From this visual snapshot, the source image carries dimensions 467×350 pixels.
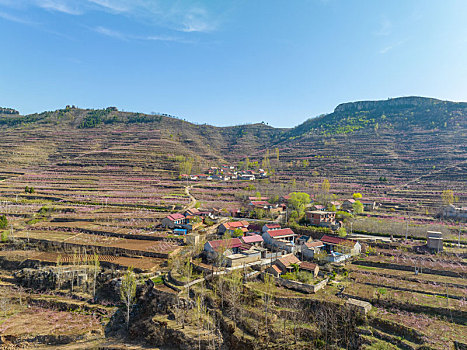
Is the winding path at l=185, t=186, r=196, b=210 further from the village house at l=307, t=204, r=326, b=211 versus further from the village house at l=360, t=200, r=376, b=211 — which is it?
the village house at l=360, t=200, r=376, b=211

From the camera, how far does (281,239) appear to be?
4097 cm

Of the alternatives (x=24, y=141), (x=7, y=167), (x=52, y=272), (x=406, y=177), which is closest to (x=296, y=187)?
(x=406, y=177)

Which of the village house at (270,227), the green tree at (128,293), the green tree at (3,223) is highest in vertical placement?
the green tree at (3,223)

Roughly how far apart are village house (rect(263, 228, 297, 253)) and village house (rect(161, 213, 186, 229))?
15.6 metres

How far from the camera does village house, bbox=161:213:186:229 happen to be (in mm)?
46031

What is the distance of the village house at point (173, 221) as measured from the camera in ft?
151

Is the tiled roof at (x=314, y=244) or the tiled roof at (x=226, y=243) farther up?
the tiled roof at (x=226, y=243)

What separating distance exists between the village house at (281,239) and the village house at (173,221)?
15.6 metres

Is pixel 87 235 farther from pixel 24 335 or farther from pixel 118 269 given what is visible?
pixel 24 335

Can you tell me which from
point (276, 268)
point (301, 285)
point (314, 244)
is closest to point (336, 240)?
point (314, 244)

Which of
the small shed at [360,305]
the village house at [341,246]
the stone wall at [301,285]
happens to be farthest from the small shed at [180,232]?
the small shed at [360,305]

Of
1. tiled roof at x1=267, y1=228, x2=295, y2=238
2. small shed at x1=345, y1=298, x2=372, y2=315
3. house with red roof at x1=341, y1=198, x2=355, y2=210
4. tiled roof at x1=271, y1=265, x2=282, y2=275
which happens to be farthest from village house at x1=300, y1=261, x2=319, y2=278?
house with red roof at x1=341, y1=198, x2=355, y2=210

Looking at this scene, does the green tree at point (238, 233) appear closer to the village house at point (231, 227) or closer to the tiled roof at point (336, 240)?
the village house at point (231, 227)

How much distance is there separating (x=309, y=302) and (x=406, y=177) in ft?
239
